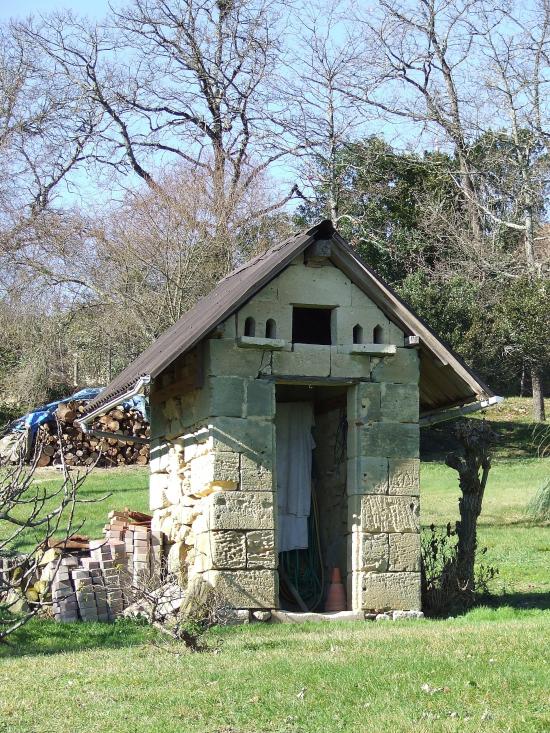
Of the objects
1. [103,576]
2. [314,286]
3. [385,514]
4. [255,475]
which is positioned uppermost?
[314,286]

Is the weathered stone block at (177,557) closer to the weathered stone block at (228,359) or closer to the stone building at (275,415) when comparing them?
the stone building at (275,415)

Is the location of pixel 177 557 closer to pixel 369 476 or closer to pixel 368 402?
pixel 369 476

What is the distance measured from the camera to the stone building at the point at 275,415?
11703 millimetres

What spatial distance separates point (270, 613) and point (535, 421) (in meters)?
20.4

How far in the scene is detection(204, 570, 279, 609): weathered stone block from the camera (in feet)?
37.7

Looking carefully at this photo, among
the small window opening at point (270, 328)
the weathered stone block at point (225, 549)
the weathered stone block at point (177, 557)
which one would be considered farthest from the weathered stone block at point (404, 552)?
the small window opening at point (270, 328)

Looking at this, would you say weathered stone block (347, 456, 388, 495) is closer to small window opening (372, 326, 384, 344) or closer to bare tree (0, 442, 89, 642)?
small window opening (372, 326, 384, 344)

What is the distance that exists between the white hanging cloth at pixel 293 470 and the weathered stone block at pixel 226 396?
1.82 metres

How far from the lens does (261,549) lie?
11.7 meters

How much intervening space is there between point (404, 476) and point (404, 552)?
830 mm

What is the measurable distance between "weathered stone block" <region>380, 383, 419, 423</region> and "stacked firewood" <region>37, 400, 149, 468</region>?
472 inches

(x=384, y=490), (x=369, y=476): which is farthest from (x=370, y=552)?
(x=369, y=476)

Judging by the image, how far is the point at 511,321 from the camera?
1113 inches

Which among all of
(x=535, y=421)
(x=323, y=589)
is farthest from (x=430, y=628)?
(x=535, y=421)
